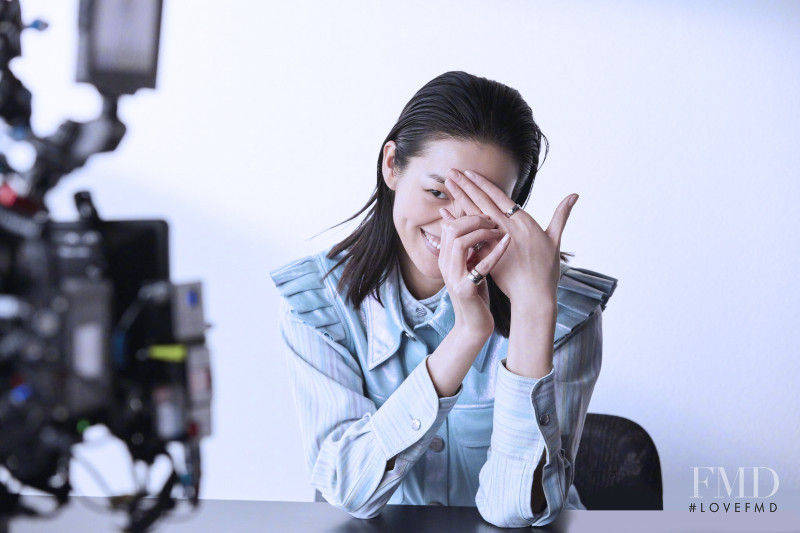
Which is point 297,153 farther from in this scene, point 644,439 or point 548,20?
point 644,439

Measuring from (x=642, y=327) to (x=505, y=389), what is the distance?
1.39m

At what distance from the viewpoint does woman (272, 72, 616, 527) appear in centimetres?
112

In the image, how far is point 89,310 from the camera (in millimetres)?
632

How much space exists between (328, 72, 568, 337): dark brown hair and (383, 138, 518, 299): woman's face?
17 millimetres

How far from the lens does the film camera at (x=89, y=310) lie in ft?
2.07

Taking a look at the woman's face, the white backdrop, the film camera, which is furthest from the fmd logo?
the film camera

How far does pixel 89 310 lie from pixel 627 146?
6.66 feet

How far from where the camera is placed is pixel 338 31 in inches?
97.7

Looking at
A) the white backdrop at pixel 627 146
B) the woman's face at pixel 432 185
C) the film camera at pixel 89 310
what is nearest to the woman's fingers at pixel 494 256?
the woman's face at pixel 432 185

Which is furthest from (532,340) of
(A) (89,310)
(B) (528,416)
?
(A) (89,310)

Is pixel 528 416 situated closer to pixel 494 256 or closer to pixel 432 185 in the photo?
pixel 494 256

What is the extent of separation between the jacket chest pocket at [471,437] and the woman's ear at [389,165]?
397mm

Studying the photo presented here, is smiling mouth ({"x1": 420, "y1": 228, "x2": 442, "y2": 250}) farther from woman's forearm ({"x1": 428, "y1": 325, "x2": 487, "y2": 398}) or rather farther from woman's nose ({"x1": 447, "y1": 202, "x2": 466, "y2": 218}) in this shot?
woman's forearm ({"x1": 428, "y1": 325, "x2": 487, "y2": 398})

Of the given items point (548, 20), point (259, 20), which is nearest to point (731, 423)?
point (548, 20)
